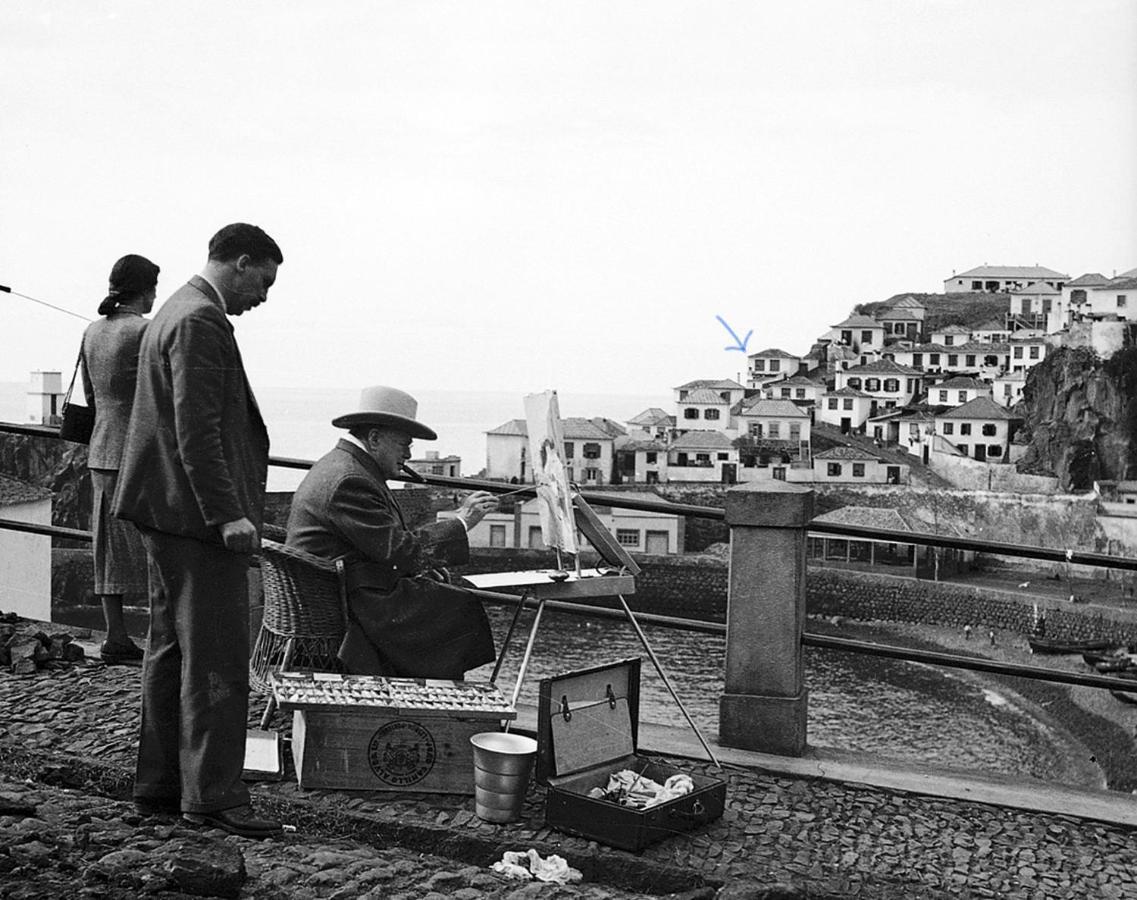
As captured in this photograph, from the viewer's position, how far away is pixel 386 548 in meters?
4.70

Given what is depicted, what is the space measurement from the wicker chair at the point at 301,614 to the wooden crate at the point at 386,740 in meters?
0.29

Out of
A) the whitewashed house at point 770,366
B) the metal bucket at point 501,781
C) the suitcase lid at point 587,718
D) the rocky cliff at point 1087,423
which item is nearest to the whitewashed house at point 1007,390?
the rocky cliff at point 1087,423

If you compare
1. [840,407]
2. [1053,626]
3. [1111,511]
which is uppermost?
[840,407]

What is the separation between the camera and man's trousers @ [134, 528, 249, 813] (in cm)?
397

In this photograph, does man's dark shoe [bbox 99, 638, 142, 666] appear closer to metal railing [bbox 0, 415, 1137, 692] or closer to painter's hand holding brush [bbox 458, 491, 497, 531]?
metal railing [bbox 0, 415, 1137, 692]

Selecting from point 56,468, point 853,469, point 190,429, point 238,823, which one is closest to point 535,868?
point 238,823

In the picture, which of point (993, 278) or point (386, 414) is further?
point (993, 278)

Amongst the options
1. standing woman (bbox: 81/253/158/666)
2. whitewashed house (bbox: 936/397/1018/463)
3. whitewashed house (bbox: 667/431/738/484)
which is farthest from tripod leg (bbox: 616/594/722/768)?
whitewashed house (bbox: 936/397/1018/463)

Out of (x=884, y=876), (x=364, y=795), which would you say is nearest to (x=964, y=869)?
(x=884, y=876)

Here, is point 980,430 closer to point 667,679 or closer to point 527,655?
point 667,679

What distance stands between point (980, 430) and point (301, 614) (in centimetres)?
8521

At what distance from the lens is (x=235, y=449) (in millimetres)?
4008

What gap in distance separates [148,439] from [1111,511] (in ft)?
234

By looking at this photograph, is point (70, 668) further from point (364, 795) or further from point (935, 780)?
point (935, 780)
